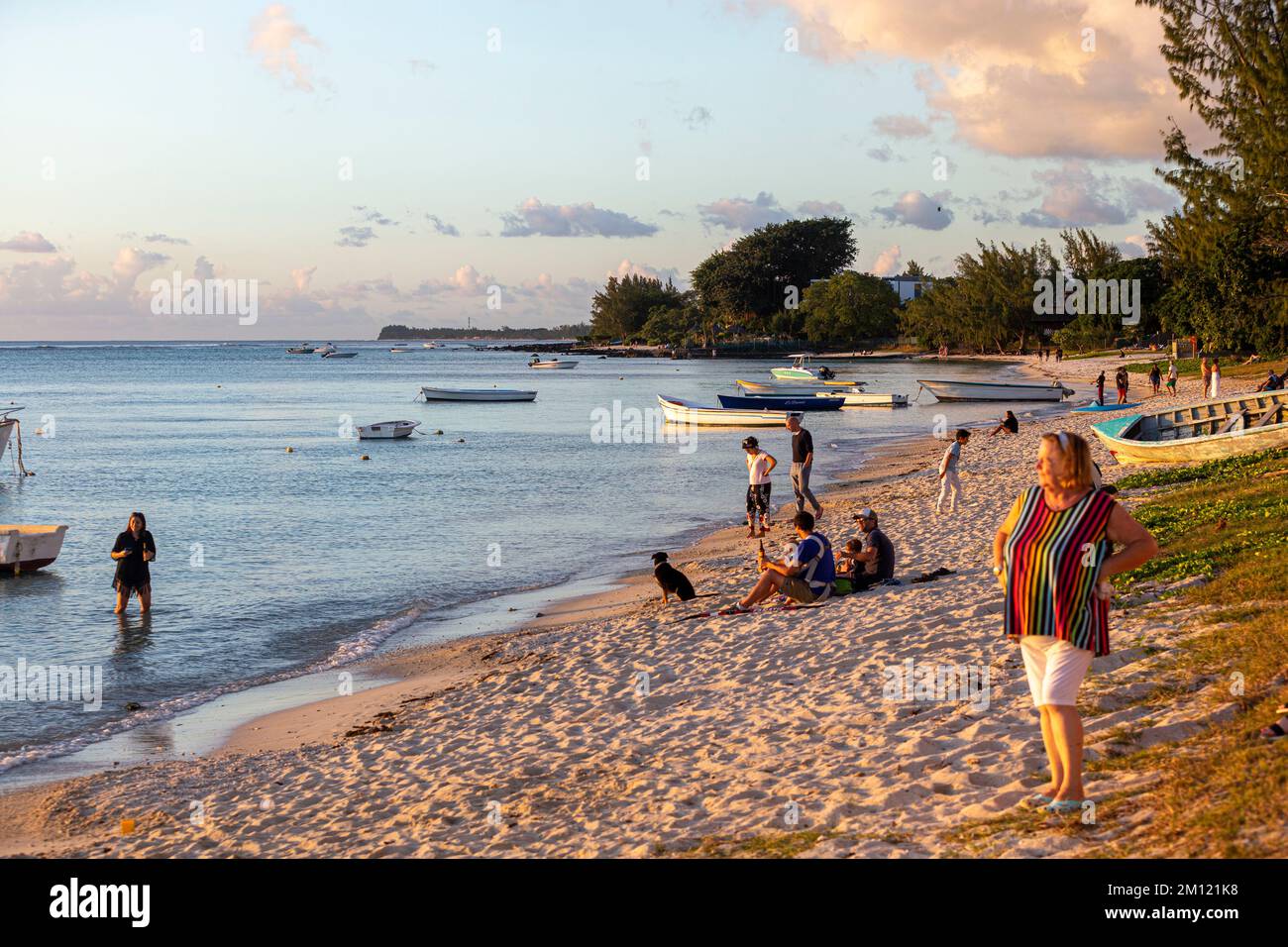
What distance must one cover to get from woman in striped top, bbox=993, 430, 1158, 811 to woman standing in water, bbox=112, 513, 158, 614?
14.1 m

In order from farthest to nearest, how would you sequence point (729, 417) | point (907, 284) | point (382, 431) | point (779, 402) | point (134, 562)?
point (907, 284)
point (779, 402)
point (729, 417)
point (382, 431)
point (134, 562)

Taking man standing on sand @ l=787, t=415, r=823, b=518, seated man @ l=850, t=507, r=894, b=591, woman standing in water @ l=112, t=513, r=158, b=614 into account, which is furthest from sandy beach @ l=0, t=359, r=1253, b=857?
man standing on sand @ l=787, t=415, r=823, b=518

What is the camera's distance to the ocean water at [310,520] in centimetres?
1572

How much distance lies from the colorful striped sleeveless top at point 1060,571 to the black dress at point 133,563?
14416mm

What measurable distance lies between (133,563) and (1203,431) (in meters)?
23.6

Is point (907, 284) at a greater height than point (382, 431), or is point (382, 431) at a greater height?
point (907, 284)

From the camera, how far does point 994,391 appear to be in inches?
2522

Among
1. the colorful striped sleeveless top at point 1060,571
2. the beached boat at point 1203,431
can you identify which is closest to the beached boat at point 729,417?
the beached boat at point 1203,431

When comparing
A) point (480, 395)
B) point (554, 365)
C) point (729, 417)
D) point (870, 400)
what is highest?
Result: point (554, 365)

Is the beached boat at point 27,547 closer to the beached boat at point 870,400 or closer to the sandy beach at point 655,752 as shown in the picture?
the sandy beach at point 655,752

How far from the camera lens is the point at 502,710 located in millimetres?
11203

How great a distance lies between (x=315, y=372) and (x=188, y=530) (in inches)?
4982

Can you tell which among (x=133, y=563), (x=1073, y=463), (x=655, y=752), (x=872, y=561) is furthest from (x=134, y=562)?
(x=1073, y=463)

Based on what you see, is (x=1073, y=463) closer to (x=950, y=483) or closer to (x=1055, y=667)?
(x=1055, y=667)
